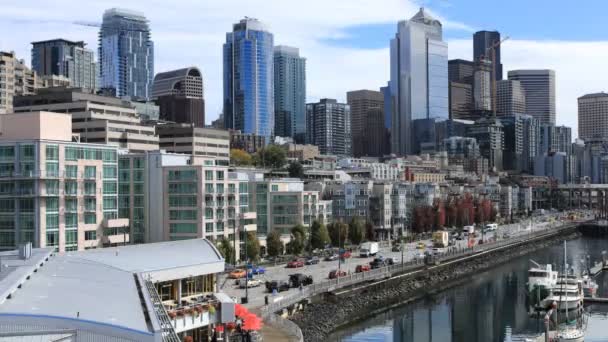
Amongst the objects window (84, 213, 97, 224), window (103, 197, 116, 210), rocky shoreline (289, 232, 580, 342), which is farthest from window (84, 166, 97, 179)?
rocky shoreline (289, 232, 580, 342)

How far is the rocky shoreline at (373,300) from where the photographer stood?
217 feet

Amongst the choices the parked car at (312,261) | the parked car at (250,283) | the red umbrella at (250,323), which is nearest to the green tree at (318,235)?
the parked car at (312,261)

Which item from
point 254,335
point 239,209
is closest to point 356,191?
point 239,209

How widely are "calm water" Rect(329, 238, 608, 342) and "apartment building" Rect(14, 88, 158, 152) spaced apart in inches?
2374

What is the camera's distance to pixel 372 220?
143m

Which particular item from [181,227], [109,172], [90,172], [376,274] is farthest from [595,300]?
[90,172]

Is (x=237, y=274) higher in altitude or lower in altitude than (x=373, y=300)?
higher

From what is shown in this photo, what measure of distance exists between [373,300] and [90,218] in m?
27.5

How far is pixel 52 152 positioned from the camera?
71438mm

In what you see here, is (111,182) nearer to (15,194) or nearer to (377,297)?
(15,194)

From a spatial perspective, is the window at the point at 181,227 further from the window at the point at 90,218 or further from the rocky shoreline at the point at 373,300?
the rocky shoreline at the point at 373,300

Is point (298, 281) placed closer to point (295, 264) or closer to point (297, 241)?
point (295, 264)

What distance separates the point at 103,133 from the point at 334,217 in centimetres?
3982

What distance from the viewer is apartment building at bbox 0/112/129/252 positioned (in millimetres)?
70688
